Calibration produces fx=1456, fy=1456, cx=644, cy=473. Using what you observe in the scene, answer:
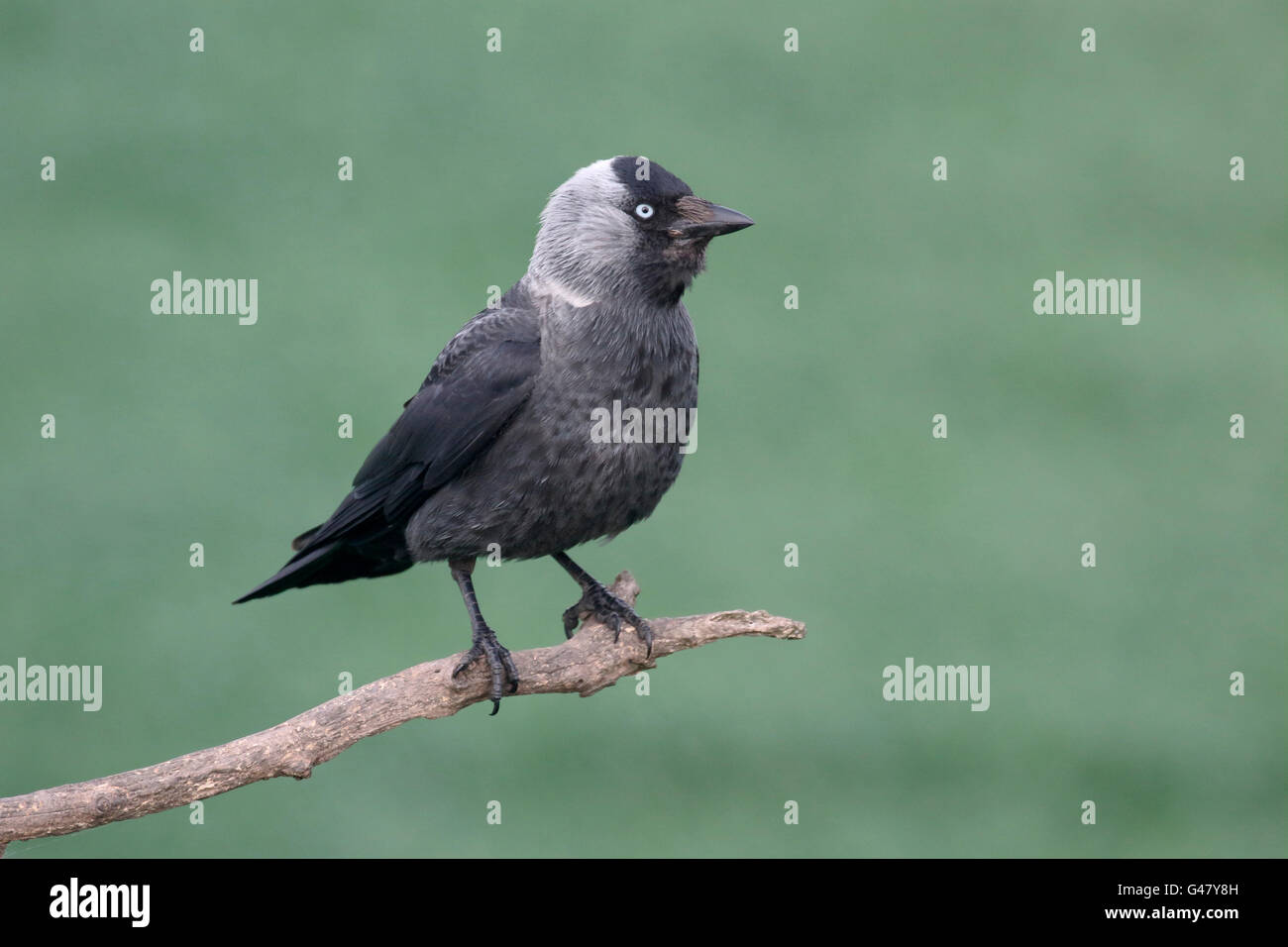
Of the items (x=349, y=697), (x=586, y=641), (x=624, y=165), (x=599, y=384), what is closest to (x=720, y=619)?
(x=586, y=641)

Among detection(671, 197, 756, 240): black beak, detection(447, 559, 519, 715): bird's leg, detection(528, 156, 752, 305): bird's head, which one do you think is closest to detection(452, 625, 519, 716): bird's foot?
detection(447, 559, 519, 715): bird's leg

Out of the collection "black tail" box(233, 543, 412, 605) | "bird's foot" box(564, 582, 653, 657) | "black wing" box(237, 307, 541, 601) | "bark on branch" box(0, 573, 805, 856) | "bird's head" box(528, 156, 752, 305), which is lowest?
"bark on branch" box(0, 573, 805, 856)

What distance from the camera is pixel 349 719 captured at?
3.23 meters

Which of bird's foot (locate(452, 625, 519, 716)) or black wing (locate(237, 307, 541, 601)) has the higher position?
black wing (locate(237, 307, 541, 601))

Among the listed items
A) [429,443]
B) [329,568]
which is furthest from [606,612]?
[329,568]

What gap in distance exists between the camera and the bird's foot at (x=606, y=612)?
3691 millimetres

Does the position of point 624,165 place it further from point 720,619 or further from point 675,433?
point 720,619

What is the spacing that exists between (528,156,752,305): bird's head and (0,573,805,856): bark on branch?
812mm

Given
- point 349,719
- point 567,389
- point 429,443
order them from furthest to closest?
point 429,443
point 567,389
point 349,719

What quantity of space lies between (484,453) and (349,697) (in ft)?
2.19

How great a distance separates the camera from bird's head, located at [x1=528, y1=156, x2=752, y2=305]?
348cm

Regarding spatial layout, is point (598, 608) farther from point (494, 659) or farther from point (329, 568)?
point (329, 568)
